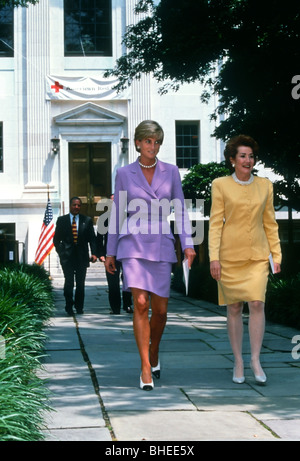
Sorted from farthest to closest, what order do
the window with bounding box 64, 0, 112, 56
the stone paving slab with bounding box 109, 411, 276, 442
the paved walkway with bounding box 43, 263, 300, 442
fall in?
1. the window with bounding box 64, 0, 112, 56
2. the paved walkway with bounding box 43, 263, 300, 442
3. the stone paving slab with bounding box 109, 411, 276, 442

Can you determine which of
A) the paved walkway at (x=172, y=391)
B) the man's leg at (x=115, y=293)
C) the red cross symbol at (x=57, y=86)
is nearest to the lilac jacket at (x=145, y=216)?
the paved walkway at (x=172, y=391)

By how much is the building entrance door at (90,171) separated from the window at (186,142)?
2.62 meters

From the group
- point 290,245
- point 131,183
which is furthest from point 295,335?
point 290,245

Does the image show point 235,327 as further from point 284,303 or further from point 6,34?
point 6,34

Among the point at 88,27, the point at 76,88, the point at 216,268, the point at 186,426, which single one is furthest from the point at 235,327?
the point at 88,27

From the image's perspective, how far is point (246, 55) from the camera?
11.5m

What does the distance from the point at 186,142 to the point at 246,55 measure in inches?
688

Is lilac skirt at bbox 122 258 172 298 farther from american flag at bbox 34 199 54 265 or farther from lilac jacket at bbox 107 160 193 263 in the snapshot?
american flag at bbox 34 199 54 265

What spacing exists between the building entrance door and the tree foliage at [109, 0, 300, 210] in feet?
48.2

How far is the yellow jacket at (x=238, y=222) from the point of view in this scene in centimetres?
592

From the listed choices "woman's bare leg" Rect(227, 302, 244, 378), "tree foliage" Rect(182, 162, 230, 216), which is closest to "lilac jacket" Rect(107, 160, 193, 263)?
"woman's bare leg" Rect(227, 302, 244, 378)

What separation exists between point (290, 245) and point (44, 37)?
16.8 meters

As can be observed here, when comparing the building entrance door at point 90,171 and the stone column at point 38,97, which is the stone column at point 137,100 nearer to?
the building entrance door at point 90,171

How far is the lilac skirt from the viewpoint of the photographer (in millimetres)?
5789
